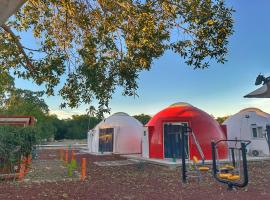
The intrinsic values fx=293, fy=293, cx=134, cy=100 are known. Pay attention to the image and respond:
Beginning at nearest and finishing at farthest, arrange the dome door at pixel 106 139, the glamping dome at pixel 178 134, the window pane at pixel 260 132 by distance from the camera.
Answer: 1. the glamping dome at pixel 178 134
2. the window pane at pixel 260 132
3. the dome door at pixel 106 139

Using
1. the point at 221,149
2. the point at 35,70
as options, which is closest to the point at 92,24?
the point at 35,70

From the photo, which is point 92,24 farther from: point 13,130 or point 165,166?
point 165,166

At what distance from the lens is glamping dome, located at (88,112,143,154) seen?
28328 millimetres

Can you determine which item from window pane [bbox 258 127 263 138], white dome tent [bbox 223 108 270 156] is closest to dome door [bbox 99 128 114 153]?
white dome tent [bbox 223 108 270 156]

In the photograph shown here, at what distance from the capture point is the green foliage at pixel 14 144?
505 inches

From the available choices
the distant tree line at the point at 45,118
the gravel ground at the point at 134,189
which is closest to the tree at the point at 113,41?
the gravel ground at the point at 134,189

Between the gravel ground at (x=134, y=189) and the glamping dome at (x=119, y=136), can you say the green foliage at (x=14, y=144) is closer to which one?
the gravel ground at (x=134, y=189)

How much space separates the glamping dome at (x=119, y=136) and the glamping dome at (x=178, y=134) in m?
6.47

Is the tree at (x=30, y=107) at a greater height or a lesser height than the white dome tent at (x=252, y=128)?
greater

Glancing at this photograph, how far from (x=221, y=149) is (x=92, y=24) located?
14.5 metres

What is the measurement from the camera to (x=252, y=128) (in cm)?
2550

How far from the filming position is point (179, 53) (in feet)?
29.1

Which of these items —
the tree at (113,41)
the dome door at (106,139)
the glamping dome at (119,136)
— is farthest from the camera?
the dome door at (106,139)

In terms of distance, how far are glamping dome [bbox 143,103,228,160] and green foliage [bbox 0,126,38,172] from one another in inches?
376
